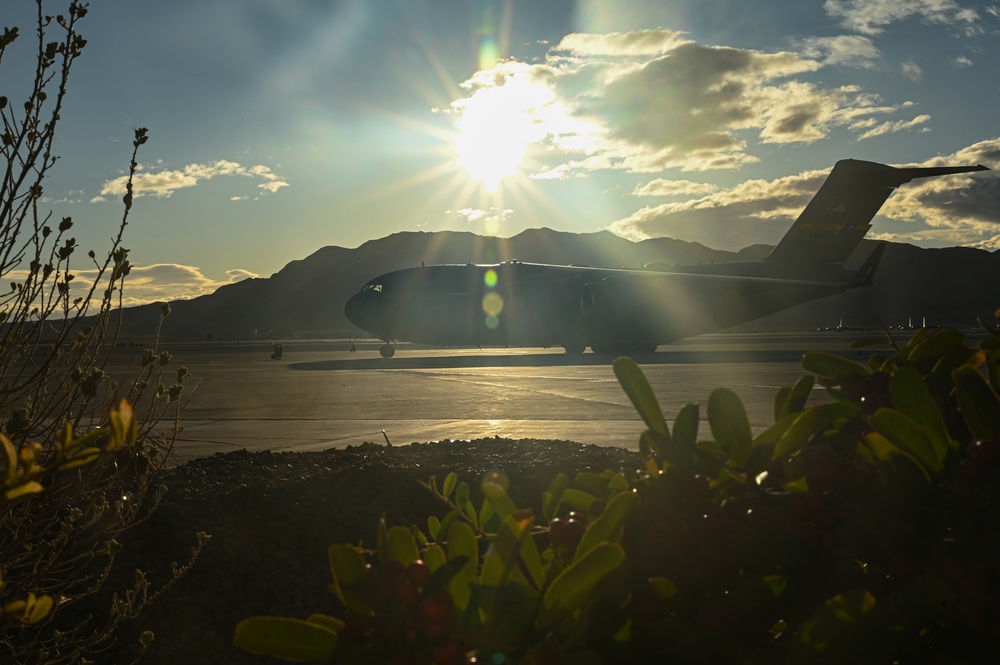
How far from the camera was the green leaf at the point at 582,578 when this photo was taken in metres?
0.83

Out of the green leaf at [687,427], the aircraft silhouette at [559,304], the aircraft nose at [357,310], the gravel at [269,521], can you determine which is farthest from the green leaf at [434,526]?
the aircraft nose at [357,310]

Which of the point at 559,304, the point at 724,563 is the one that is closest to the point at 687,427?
the point at 724,563

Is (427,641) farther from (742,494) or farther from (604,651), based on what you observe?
(742,494)

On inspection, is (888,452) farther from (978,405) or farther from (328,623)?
(328,623)

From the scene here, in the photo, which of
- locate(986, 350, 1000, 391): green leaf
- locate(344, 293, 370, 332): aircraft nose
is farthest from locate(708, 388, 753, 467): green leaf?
locate(344, 293, 370, 332): aircraft nose

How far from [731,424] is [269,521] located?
3.54 metres

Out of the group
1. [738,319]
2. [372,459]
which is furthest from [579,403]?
[738,319]

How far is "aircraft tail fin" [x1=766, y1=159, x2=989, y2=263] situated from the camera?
32.6 m

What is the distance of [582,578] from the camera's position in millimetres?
855

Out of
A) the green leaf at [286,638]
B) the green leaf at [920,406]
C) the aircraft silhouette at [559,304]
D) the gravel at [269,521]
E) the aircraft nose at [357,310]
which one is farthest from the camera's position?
the aircraft nose at [357,310]

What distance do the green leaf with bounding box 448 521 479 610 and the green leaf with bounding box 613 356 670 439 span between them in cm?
32

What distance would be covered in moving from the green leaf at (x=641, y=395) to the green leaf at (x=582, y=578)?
10.2 inches

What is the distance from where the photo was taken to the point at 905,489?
98cm

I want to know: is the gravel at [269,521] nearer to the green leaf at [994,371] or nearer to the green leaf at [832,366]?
the green leaf at [832,366]
